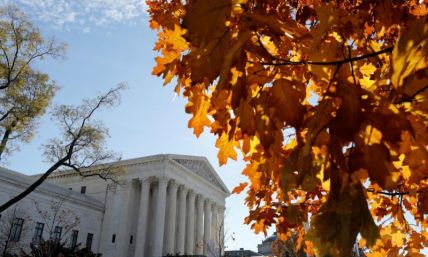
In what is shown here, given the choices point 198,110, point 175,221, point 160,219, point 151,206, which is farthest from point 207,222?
point 198,110

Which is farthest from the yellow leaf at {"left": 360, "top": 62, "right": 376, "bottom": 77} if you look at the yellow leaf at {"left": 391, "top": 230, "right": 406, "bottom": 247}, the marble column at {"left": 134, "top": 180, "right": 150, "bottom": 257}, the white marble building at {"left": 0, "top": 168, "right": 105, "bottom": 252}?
the marble column at {"left": 134, "top": 180, "right": 150, "bottom": 257}

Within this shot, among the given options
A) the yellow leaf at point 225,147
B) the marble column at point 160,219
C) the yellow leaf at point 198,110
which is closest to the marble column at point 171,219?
the marble column at point 160,219

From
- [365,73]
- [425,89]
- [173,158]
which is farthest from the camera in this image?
[173,158]

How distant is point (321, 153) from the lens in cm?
145

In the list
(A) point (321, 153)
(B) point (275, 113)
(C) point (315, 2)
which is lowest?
(A) point (321, 153)

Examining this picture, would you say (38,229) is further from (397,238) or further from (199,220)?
(397,238)

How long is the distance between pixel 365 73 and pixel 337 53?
1.73 ft

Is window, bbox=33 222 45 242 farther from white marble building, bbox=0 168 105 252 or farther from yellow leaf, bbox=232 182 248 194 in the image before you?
yellow leaf, bbox=232 182 248 194

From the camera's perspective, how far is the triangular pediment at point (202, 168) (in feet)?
158

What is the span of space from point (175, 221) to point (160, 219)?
5.83 metres

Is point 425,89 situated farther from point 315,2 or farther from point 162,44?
point 162,44

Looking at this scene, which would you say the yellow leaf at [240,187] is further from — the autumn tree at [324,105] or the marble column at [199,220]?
the marble column at [199,220]

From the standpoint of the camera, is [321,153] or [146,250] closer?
[321,153]

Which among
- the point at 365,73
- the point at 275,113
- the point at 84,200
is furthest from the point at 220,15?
the point at 84,200
